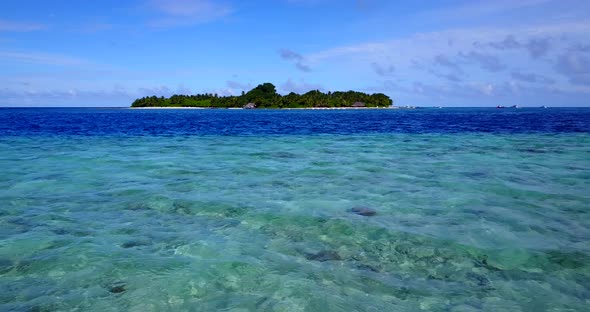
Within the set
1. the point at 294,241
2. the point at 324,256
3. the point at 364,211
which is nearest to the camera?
the point at 324,256

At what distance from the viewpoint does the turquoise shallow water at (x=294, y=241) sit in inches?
231

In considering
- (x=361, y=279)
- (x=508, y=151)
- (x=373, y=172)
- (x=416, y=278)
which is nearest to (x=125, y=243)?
(x=361, y=279)

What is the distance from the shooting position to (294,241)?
26.9ft

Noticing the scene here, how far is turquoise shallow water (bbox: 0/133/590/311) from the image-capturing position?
588 cm

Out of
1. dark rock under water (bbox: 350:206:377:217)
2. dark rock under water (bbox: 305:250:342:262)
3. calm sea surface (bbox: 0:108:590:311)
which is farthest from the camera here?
dark rock under water (bbox: 350:206:377:217)

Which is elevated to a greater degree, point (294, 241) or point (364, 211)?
point (364, 211)

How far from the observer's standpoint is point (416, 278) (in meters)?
6.48

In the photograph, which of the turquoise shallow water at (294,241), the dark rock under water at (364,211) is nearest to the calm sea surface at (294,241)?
the turquoise shallow water at (294,241)

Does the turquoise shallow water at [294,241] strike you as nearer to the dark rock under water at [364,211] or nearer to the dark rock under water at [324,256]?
the dark rock under water at [324,256]

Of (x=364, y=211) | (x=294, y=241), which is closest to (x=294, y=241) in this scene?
(x=294, y=241)

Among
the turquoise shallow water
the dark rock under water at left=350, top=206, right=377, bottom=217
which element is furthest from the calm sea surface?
the dark rock under water at left=350, top=206, right=377, bottom=217

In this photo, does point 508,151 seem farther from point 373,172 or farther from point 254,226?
point 254,226

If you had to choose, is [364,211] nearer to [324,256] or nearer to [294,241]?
[294,241]

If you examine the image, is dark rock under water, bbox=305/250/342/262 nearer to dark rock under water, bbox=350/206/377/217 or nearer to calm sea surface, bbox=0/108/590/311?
calm sea surface, bbox=0/108/590/311
